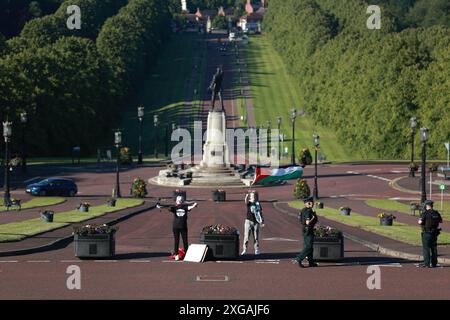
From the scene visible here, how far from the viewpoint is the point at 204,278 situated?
31.4 metres

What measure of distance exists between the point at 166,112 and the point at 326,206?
101 meters

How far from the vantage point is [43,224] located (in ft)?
162

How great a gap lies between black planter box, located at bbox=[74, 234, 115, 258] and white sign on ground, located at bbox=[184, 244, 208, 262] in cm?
244

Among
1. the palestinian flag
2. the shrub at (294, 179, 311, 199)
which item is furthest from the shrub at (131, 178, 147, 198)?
the palestinian flag

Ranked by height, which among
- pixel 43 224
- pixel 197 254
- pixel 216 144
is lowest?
pixel 43 224

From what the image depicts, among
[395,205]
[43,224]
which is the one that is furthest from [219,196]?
[43,224]

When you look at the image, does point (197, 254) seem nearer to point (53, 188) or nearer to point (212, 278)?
point (212, 278)

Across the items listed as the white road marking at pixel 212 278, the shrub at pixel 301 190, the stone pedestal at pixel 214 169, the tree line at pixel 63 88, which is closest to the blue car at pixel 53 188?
the stone pedestal at pixel 214 169

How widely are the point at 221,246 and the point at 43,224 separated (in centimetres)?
1568

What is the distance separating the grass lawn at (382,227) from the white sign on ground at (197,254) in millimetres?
8895

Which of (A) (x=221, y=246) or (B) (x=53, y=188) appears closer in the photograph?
(A) (x=221, y=246)

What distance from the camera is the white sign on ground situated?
115 ft

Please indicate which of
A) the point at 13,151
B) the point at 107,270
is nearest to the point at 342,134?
the point at 13,151

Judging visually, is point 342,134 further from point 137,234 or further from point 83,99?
point 137,234
